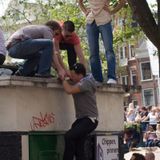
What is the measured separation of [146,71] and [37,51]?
2062 inches

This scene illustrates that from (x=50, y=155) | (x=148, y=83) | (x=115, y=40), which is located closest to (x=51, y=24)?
(x=50, y=155)

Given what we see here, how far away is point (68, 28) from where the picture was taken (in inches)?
356

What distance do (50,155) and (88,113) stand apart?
75cm

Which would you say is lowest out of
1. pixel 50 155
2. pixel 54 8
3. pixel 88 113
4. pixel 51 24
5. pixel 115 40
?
pixel 50 155

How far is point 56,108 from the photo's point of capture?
829 cm

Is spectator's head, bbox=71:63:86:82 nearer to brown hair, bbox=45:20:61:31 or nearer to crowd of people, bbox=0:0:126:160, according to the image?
crowd of people, bbox=0:0:126:160

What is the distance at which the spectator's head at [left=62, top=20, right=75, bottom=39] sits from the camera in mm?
8961

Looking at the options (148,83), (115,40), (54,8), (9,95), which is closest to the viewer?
(9,95)

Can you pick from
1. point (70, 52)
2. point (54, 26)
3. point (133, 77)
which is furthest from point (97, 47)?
point (133, 77)

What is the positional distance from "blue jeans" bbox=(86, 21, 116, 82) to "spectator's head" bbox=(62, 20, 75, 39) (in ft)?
2.36

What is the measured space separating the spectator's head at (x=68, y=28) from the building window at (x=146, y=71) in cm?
5062

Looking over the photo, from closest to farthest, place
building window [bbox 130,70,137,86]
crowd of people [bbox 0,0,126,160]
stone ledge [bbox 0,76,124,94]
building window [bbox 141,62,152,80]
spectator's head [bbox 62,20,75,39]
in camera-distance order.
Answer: stone ledge [bbox 0,76,124,94], crowd of people [bbox 0,0,126,160], spectator's head [bbox 62,20,75,39], building window [bbox 141,62,152,80], building window [bbox 130,70,137,86]

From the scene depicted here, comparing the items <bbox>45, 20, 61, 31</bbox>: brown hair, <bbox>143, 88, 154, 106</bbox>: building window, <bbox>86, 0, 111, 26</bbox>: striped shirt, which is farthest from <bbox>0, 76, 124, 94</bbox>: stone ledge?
<bbox>143, 88, 154, 106</bbox>: building window

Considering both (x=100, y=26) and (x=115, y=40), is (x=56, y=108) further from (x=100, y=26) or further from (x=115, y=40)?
(x=115, y=40)
